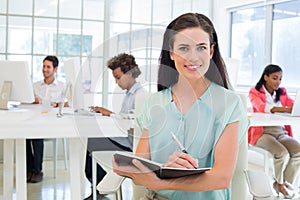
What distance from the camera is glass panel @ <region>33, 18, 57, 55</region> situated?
14.9 ft

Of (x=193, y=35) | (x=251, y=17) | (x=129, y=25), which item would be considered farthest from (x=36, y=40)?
(x=193, y=35)

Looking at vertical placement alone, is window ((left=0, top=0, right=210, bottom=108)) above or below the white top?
above

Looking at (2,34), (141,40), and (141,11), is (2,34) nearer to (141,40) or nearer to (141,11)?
(141,11)

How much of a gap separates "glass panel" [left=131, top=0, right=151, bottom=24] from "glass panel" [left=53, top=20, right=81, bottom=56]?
67 centimetres

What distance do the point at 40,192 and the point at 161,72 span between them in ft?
7.37

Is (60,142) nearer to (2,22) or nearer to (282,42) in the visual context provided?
(2,22)

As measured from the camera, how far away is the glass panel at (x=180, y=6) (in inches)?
199

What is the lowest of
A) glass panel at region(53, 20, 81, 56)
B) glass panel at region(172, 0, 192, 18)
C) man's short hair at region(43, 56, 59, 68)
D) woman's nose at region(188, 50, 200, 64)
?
woman's nose at region(188, 50, 200, 64)

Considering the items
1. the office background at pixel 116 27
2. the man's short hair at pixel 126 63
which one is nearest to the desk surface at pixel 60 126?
the man's short hair at pixel 126 63

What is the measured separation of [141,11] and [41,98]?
170 centimetres

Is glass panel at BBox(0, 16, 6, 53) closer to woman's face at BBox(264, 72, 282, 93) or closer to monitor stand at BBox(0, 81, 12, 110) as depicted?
monitor stand at BBox(0, 81, 12, 110)

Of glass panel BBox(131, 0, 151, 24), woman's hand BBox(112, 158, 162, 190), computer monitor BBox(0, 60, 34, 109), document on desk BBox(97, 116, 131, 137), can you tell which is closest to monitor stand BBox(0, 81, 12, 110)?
computer monitor BBox(0, 60, 34, 109)

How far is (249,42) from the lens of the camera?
4.92 m

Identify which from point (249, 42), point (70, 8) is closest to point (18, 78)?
point (70, 8)
